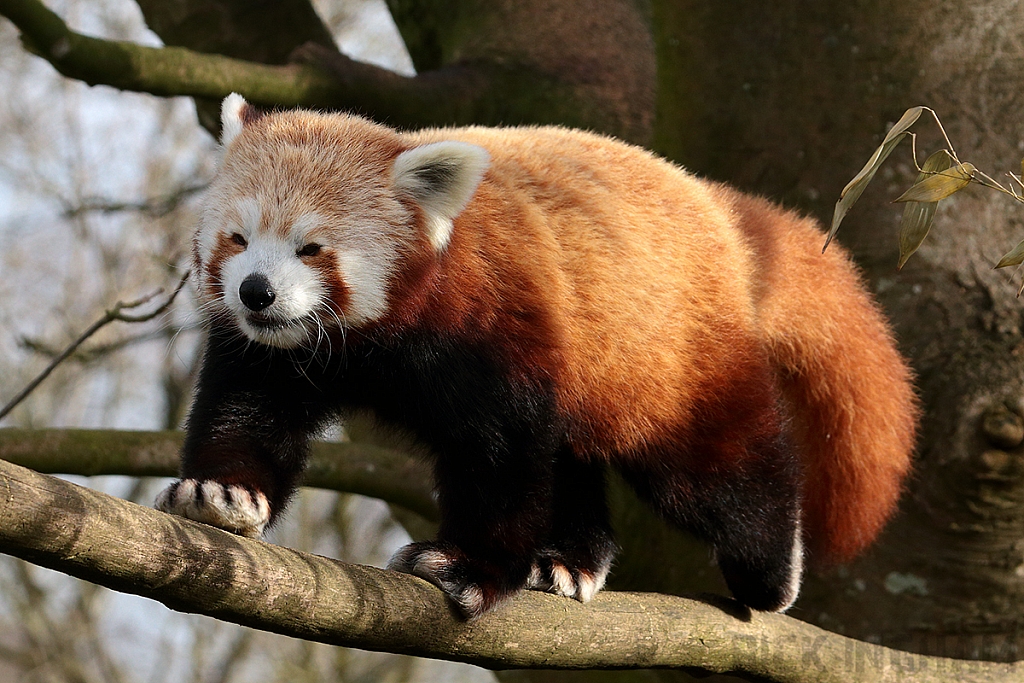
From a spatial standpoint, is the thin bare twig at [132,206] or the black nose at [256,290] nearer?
the black nose at [256,290]

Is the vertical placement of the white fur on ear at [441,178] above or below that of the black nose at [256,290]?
above

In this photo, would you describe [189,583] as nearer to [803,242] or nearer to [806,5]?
[803,242]

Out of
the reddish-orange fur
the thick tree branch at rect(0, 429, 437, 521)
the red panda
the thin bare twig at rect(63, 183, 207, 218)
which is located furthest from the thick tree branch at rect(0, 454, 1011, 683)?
the thin bare twig at rect(63, 183, 207, 218)

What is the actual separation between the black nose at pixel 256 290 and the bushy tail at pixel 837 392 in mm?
1689

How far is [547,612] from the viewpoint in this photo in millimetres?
2723

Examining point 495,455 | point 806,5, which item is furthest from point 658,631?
point 806,5

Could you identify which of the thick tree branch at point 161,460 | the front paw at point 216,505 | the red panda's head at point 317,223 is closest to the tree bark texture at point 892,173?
the thick tree branch at point 161,460

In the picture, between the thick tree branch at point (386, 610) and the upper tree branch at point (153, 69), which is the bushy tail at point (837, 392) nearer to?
the thick tree branch at point (386, 610)

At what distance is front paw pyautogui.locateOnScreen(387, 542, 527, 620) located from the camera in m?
2.59

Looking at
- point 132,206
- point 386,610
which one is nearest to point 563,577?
point 386,610

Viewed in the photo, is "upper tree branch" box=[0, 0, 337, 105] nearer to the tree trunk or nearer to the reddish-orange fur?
the reddish-orange fur

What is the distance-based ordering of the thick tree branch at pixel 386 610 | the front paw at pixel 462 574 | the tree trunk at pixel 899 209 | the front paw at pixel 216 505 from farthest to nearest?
the tree trunk at pixel 899 209, the front paw at pixel 216 505, the front paw at pixel 462 574, the thick tree branch at pixel 386 610

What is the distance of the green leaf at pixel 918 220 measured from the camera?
197 centimetres

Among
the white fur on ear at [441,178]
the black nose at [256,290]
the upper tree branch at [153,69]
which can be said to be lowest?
the upper tree branch at [153,69]
